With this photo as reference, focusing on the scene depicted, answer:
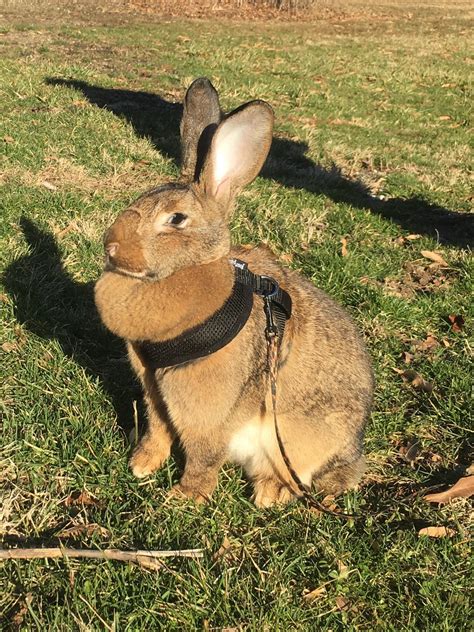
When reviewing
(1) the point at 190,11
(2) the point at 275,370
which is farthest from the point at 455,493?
(1) the point at 190,11

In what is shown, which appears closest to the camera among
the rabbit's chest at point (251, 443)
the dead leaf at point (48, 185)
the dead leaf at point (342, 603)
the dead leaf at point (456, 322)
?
the dead leaf at point (342, 603)

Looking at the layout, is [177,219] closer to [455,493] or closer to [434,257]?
[455,493]

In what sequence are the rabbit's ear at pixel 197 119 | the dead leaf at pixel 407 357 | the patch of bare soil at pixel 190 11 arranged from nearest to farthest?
the rabbit's ear at pixel 197 119, the dead leaf at pixel 407 357, the patch of bare soil at pixel 190 11

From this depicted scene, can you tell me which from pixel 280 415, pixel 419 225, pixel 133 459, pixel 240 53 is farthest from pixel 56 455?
pixel 240 53

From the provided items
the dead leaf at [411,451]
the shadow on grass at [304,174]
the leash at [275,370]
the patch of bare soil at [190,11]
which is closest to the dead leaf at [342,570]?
the leash at [275,370]

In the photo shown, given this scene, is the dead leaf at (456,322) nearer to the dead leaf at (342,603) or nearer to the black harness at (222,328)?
the black harness at (222,328)

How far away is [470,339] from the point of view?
4316mm

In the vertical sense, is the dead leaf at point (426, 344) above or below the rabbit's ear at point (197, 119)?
below

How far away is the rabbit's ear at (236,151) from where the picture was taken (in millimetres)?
2486

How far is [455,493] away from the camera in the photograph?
3.05 metres

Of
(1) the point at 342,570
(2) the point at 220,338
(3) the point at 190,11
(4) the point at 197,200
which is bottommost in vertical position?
(1) the point at 342,570

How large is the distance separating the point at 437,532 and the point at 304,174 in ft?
17.6

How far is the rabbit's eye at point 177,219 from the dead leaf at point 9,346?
5.56ft

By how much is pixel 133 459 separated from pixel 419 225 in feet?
14.7
